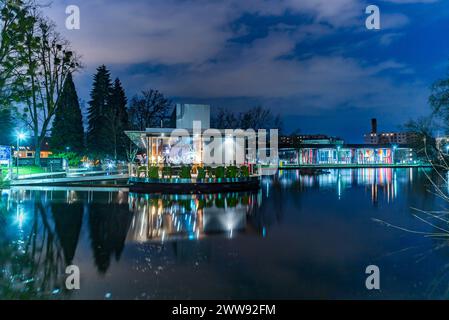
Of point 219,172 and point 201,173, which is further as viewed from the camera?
point 219,172

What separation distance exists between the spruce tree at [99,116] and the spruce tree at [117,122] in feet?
1.72

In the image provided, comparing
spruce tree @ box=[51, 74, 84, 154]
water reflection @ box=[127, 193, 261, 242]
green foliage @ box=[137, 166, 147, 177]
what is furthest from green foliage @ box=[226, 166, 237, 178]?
spruce tree @ box=[51, 74, 84, 154]

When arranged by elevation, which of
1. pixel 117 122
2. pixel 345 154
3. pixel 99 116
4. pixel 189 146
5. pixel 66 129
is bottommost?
pixel 345 154

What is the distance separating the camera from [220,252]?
646cm

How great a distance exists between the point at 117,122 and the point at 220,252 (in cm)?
3769

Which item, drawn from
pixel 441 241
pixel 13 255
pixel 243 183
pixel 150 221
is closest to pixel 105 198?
pixel 150 221

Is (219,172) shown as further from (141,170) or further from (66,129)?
(66,129)

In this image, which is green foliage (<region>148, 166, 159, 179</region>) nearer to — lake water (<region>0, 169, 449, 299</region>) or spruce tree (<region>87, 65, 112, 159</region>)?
lake water (<region>0, 169, 449, 299</region>)

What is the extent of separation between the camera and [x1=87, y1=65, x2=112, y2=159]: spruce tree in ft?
139

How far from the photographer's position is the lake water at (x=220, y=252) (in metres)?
4.68

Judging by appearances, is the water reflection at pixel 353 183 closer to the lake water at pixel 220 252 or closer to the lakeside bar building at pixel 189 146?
the lakeside bar building at pixel 189 146

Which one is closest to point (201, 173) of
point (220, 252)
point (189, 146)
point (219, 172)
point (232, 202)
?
point (219, 172)

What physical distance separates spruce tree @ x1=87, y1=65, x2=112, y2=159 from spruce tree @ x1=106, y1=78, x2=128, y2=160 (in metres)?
0.52
